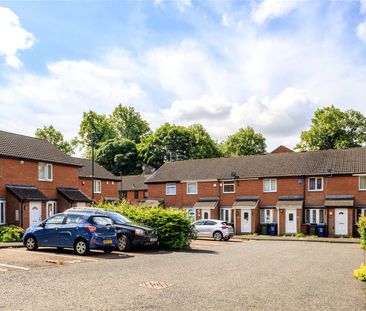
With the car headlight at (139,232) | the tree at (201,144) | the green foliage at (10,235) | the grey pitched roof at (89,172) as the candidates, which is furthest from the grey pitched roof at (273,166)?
the tree at (201,144)

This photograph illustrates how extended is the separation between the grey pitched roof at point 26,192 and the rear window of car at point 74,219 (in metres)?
12.1

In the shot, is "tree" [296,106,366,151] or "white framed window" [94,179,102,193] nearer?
"white framed window" [94,179,102,193]

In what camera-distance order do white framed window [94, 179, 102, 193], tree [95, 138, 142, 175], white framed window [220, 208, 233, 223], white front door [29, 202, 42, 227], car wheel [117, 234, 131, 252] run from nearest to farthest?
car wheel [117, 234, 131, 252]
white front door [29, 202, 42, 227]
white framed window [220, 208, 233, 223]
white framed window [94, 179, 102, 193]
tree [95, 138, 142, 175]

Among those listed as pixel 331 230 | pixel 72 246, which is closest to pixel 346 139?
pixel 331 230

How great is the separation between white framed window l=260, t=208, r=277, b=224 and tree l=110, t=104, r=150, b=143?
46.9 m

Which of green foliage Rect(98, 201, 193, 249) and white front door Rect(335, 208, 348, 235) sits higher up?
green foliage Rect(98, 201, 193, 249)

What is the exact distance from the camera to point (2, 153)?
28328 millimetres

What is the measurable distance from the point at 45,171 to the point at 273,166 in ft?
67.0

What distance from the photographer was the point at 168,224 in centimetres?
2069

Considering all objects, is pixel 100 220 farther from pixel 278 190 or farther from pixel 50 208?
pixel 278 190

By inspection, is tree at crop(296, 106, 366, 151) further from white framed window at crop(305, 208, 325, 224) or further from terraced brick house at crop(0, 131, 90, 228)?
terraced brick house at crop(0, 131, 90, 228)

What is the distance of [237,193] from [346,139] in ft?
94.1

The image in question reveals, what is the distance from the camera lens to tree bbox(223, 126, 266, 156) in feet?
251

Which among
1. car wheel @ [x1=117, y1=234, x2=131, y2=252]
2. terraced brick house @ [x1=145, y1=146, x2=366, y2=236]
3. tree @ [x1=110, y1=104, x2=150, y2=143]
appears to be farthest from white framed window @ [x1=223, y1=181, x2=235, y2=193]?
tree @ [x1=110, y1=104, x2=150, y2=143]
